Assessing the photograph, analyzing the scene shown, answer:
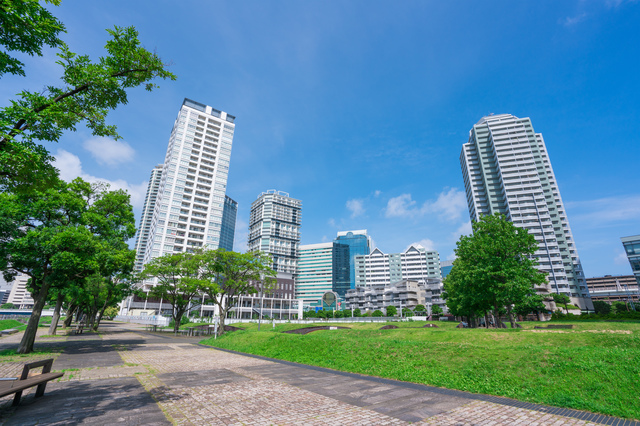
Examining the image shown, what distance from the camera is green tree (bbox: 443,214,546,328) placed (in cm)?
2666

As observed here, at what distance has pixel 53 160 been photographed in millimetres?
9852

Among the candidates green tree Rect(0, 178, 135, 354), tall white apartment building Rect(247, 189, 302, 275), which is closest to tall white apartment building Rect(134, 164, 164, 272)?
tall white apartment building Rect(247, 189, 302, 275)

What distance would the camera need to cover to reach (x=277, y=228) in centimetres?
17162

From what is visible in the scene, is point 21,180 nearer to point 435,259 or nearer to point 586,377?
point 586,377

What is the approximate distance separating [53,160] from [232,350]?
15.5 metres

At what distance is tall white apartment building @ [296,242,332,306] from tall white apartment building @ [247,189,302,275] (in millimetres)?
8675

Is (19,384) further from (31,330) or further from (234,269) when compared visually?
(234,269)

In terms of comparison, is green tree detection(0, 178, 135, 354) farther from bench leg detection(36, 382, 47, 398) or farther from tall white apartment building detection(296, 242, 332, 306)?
tall white apartment building detection(296, 242, 332, 306)

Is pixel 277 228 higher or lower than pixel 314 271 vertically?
higher

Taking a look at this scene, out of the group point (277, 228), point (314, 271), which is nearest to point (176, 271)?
point (277, 228)

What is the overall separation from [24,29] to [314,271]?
175110mm

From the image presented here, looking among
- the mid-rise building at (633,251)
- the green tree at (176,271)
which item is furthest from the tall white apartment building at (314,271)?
the green tree at (176,271)

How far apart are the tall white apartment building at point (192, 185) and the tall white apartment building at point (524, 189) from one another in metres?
96.8

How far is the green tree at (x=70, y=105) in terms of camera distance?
24.9 ft
